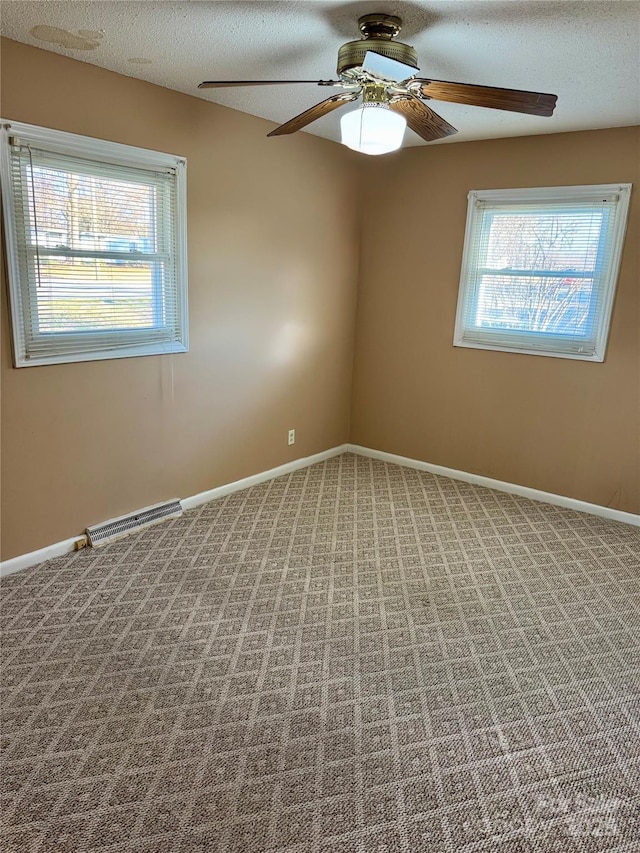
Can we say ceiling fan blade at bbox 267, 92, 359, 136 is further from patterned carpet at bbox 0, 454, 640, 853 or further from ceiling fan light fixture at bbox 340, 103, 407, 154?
patterned carpet at bbox 0, 454, 640, 853

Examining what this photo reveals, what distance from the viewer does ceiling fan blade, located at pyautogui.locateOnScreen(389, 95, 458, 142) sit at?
2.26 meters

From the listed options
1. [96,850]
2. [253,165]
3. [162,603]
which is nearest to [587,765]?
[96,850]

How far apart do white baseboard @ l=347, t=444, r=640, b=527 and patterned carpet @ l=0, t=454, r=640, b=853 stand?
32 cm

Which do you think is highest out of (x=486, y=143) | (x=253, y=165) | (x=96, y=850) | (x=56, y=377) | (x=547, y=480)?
(x=486, y=143)

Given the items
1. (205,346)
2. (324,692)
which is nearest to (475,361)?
(205,346)

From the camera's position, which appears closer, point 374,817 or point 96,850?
point 96,850

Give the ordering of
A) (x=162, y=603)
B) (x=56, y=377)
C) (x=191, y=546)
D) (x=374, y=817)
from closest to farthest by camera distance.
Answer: (x=374, y=817) → (x=162, y=603) → (x=56, y=377) → (x=191, y=546)

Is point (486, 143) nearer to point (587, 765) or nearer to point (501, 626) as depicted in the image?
point (501, 626)

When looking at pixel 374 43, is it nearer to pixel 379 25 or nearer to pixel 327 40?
pixel 379 25

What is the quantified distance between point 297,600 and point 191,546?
81 centimetres

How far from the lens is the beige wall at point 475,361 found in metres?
3.64

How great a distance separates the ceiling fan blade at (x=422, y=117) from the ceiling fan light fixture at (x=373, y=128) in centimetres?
11

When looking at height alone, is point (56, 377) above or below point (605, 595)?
above

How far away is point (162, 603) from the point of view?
8.84ft
